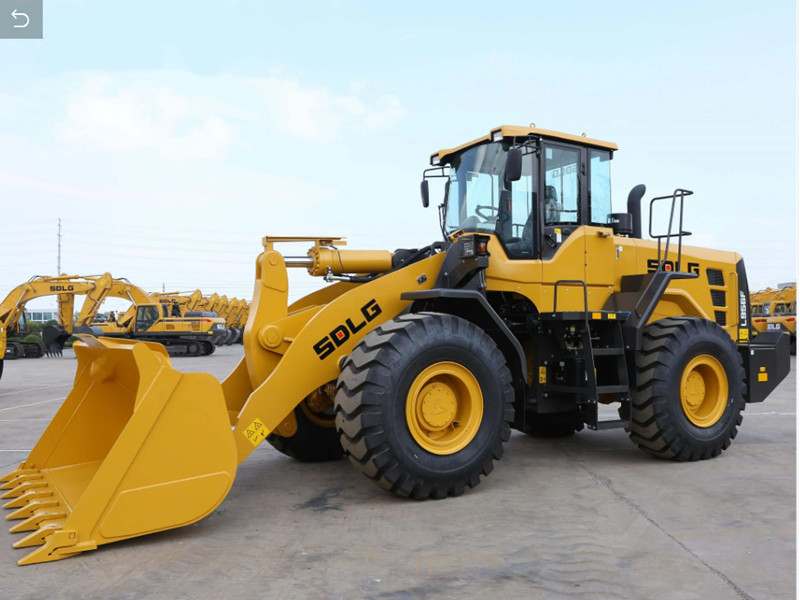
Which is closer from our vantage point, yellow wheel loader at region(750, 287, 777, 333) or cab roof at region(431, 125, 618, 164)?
cab roof at region(431, 125, 618, 164)

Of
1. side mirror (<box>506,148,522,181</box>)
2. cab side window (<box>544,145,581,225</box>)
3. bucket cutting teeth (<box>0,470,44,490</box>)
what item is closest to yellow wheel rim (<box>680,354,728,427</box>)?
cab side window (<box>544,145,581,225</box>)

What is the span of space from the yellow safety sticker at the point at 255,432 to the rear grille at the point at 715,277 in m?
5.38

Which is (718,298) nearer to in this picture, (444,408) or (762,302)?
(444,408)

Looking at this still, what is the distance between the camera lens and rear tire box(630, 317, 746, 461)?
6.44 meters

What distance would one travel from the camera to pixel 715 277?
791 cm

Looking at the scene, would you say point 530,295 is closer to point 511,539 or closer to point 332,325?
point 332,325

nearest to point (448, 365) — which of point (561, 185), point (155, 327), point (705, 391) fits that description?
point (561, 185)

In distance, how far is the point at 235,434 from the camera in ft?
16.1

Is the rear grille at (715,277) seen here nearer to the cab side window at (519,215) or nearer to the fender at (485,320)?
the cab side window at (519,215)

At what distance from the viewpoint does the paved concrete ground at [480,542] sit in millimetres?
3611

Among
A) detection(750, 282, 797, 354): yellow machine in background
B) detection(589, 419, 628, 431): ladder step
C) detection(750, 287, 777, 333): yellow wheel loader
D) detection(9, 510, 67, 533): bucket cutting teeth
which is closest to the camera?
detection(9, 510, 67, 533): bucket cutting teeth

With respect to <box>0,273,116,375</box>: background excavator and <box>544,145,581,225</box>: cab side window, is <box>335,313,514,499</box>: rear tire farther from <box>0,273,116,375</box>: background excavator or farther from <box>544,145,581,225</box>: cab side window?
<box>0,273,116,375</box>: background excavator

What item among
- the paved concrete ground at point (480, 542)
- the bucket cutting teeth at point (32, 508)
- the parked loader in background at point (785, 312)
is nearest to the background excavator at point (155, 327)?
the parked loader in background at point (785, 312)

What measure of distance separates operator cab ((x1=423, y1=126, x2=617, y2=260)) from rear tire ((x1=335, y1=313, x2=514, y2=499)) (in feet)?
4.73
